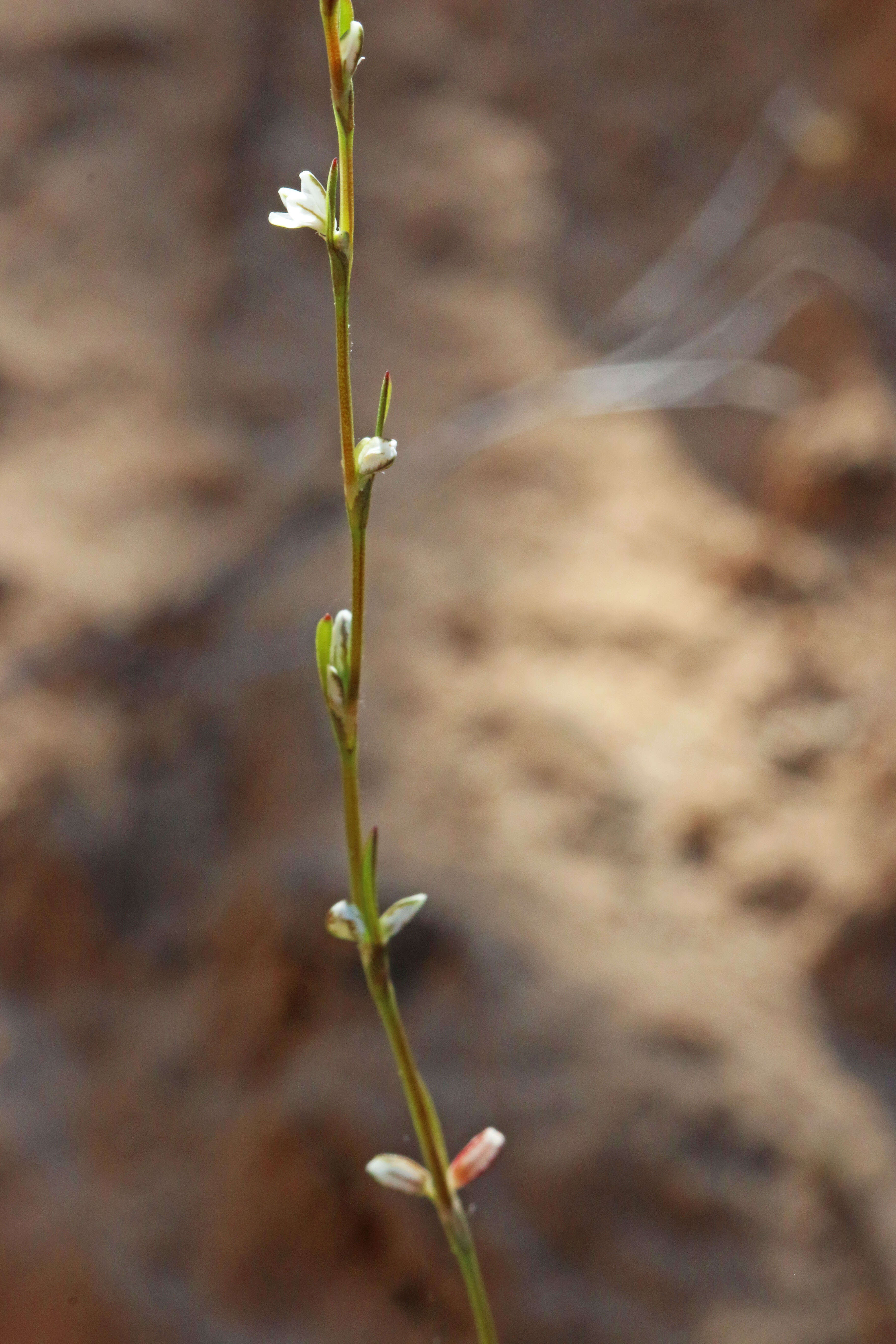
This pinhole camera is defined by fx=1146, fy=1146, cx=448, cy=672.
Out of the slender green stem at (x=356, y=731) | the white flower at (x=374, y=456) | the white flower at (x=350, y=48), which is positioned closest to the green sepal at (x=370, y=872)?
the slender green stem at (x=356, y=731)

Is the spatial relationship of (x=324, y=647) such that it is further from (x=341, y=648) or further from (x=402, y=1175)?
(x=402, y=1175)

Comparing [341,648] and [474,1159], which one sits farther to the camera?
[474,1159]

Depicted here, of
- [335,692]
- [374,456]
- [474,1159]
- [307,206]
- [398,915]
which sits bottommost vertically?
[474,1159]

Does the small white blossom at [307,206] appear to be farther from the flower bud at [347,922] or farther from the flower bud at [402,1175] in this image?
the flower bud at [402,1175]

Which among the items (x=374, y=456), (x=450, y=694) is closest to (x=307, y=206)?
(x=374, y=456)

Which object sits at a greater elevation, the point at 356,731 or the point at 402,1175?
the point at 356,731
